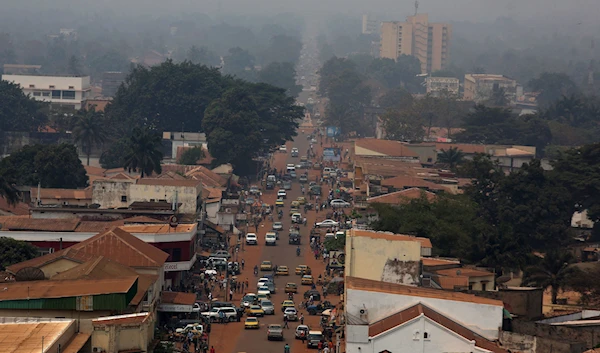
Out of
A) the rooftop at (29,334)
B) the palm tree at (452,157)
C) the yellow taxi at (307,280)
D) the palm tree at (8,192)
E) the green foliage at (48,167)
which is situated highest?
the palm tree at (452,157)

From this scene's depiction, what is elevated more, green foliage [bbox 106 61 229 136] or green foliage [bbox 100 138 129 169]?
green foliage [bbox 106 61 229 136]

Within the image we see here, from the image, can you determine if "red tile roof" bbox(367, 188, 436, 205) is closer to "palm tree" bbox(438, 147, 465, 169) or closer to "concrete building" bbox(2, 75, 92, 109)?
"palm tree" bbox(438, 147, 465, 169)

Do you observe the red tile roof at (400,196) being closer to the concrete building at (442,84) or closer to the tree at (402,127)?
the tree at (402,127)

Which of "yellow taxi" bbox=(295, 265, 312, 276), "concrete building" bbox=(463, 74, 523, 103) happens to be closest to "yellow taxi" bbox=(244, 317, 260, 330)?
"yellow taxi" bbox=(295, 265, 312, 276)

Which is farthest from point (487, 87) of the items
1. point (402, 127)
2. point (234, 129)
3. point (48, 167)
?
point (48, 167)

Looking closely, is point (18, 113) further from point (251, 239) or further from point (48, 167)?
point (251, 239)

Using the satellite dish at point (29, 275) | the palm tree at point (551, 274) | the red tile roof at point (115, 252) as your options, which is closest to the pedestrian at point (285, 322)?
the red tile roof at point (115, 252)
